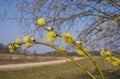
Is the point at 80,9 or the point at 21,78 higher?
the point at 80,9

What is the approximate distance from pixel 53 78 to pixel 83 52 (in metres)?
13.4

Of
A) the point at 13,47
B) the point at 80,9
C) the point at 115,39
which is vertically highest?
the point at 13,47

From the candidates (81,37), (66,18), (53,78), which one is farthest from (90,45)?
(53,78)

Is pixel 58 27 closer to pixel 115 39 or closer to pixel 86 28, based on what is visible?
pixel 86 28

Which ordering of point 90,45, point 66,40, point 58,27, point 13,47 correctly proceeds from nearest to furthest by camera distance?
point 66,40
point 13,47
point 90,45
point 58,27

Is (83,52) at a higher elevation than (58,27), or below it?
higher

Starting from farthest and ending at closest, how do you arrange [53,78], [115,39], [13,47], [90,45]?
1. [53,78]
2. [115,39]
3. [90,45]
4. [13,47]

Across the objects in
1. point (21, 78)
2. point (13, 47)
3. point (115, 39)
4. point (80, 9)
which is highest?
point (13, 47)

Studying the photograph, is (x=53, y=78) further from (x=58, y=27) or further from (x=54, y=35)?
(x=54, y=35)

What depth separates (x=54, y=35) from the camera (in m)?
0.96

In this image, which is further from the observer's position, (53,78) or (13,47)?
(53,78)

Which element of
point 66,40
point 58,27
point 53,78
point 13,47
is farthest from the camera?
point 53,78

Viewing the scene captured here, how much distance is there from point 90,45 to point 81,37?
0.61 metres

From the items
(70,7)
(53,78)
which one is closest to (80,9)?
(70,7)
